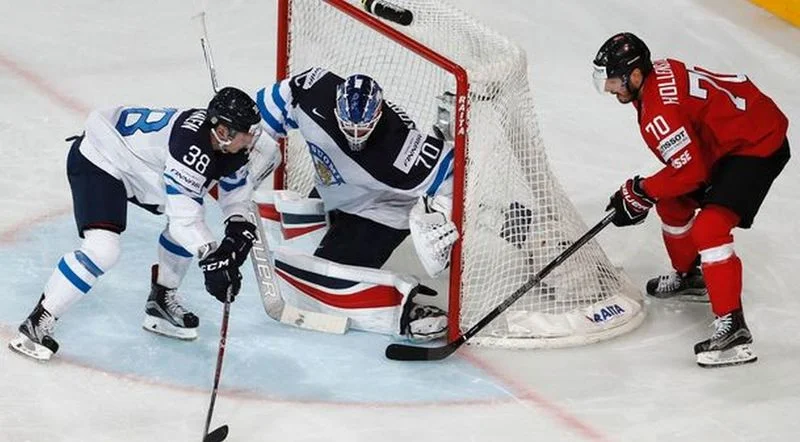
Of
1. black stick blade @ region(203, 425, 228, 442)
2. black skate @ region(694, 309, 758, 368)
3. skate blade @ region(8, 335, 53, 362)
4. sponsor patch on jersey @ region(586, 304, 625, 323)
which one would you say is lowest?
skate blade @ region(8, 335, 53, 362)

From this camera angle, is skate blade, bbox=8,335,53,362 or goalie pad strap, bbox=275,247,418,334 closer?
skate blade, bbox=8,335,53,362

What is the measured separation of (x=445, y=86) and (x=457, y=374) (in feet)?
3.18

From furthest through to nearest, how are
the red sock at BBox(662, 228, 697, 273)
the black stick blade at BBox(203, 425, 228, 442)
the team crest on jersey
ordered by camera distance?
the red sock at BBox(662, 228, 697, 273), the team crest on jersey, the black stick blade at BBox(203, 425, 228, 442)

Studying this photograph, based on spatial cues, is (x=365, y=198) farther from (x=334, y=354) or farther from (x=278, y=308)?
(x=334, y=354)

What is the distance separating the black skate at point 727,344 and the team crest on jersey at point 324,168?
1145 millimetres

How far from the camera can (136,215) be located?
213 inches

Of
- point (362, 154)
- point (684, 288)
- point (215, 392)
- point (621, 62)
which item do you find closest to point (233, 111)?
point (362, 154)

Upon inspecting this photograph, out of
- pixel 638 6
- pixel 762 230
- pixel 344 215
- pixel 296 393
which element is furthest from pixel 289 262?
pixel 638 6

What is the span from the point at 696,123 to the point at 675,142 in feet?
0.52

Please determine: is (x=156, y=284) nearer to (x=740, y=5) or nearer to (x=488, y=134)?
(x=488, y=134)

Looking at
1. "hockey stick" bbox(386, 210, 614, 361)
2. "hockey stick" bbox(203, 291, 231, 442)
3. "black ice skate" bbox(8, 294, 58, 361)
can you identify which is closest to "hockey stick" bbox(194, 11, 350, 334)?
"hockey stick" bbox(386, 210, 614, 361)

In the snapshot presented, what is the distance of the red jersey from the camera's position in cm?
449

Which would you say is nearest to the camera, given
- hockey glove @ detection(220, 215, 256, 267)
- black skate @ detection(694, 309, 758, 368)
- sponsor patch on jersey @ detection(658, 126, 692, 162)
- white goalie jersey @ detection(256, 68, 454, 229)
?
hockey glove @ detection(220, 215, 256, 267)

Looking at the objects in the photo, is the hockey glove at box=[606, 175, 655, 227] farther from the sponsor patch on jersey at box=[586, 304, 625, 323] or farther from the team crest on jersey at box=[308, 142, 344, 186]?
the team crest on jersey at box=[308, 142, 344, 186]
